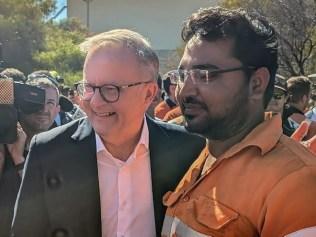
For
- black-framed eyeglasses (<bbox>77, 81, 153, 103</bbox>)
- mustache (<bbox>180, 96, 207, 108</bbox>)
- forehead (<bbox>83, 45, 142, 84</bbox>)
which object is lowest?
black-framed eyeglasses (<bbox>77, 81, 153, 103</bbox>)

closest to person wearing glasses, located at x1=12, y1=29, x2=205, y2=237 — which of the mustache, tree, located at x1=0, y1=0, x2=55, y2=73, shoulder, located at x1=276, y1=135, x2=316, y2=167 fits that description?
the mustache

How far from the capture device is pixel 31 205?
2.47 m

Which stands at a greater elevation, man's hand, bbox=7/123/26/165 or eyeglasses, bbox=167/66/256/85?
eyeglasses, bbox=167/66/256/85

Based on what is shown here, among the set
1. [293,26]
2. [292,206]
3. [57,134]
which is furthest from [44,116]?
[293,26]

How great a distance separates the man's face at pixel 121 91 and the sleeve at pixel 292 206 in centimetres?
83

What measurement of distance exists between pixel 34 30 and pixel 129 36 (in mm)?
29126

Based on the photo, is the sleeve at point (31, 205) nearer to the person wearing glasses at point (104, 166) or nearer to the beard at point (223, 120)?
the person wearing glasses at point (104, 166)

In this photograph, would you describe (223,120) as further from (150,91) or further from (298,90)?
(298,90)

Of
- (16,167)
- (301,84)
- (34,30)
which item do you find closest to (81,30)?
(34,30)

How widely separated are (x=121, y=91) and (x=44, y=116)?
200 cm

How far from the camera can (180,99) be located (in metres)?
2.07

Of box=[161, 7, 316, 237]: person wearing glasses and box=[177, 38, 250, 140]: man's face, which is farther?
box=[177, 38, 250, 140]: man's face

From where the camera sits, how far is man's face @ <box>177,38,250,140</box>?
6.53 ft

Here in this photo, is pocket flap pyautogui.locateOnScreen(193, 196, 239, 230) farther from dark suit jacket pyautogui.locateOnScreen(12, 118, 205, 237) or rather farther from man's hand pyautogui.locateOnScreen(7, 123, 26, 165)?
man's hand pyautogui.locateOnScreen(7, 123, 26, 165)
